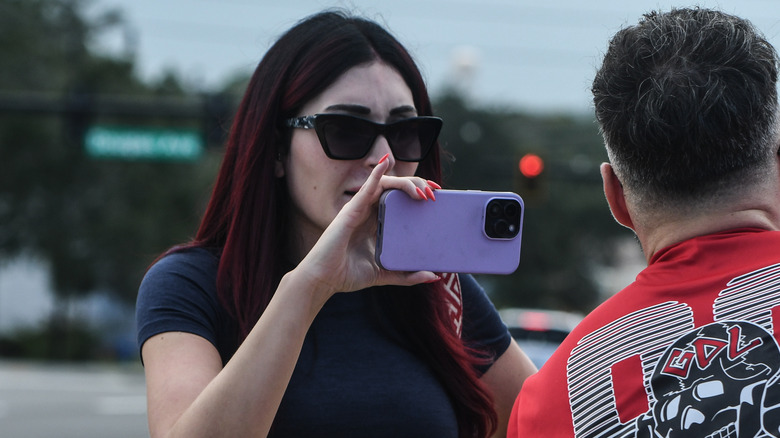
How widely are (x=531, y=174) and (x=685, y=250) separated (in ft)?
47.8

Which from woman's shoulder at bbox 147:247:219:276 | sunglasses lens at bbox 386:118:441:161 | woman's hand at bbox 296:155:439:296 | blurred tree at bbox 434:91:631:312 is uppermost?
sunglasses lens at bbox 386:118:441:161

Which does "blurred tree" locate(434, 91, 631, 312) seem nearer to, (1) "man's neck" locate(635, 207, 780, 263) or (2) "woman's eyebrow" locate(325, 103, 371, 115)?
(2) "woman's eyebrow" locate(325, 103, 371, 115)

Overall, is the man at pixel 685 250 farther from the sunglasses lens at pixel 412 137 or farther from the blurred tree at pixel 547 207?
the blurred tree at pixel 547 207

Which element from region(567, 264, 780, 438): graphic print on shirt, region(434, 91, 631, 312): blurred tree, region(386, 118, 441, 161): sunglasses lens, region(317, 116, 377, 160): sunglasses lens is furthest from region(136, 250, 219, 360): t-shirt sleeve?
region(434, 91, 631, 312): blurred tree

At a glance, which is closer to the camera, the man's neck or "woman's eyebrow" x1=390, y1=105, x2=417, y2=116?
the man's neck

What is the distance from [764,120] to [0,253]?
2994 cm

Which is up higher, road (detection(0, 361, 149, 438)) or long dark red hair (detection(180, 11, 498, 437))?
long dark red hair (detection(180, 11, 498, 437))

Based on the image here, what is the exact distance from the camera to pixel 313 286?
1.72 meters

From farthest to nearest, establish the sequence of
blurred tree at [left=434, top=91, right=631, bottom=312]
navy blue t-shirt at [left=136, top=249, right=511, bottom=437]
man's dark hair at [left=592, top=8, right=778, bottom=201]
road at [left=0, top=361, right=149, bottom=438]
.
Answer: blurred tree at [left=434, top=91, right=631, bottom=312]
road at [left=0, top=361, right=149, bottom=438]
navy blue t-shirt at [left=136, top=249, right=511, bottom=437]
man's dark hair at [left=592, top=8, right=778, bottom=201]

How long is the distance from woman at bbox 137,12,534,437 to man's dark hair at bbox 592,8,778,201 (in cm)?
48

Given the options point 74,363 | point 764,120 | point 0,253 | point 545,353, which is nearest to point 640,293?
point 764,120

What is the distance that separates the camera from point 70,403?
16.0m

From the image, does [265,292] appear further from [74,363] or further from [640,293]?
[74,363]

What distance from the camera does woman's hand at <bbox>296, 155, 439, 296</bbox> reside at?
1.72 metres
